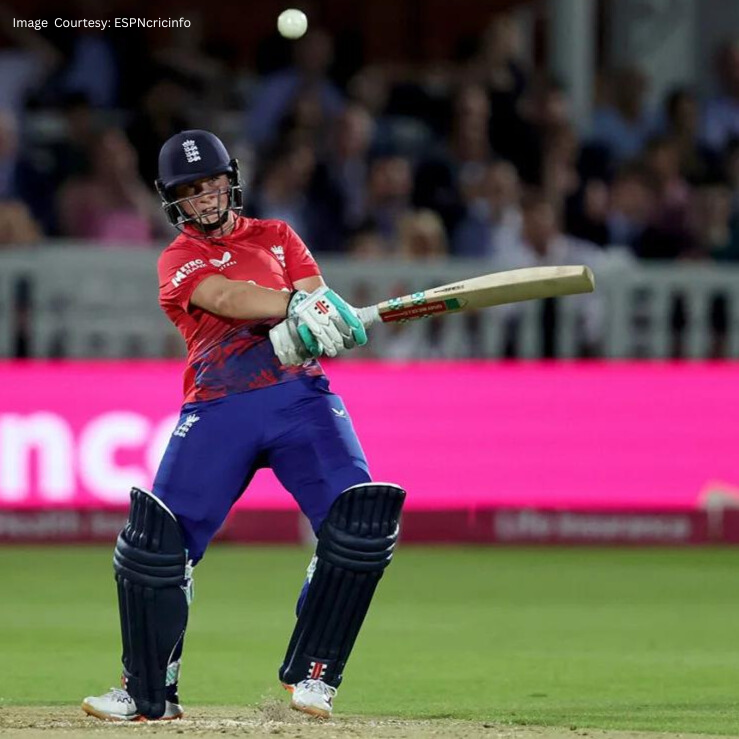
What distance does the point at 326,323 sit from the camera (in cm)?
554

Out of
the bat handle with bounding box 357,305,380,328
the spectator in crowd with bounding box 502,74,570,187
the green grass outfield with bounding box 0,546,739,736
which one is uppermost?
the spectator in crowd with bounding box 502,74,570,187

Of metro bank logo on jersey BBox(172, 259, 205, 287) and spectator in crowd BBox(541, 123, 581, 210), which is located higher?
spectator in crowd BBox(541, 123, 581, 210)

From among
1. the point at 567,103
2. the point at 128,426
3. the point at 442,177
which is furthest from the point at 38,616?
the point at 567,103

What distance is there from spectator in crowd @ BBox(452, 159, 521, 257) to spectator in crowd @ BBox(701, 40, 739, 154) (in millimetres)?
2281

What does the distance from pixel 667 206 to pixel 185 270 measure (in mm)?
7671

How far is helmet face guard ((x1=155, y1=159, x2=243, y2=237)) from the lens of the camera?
5836 millimetres

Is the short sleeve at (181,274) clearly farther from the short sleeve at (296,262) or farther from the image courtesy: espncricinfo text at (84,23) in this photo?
the image courtesy: espncricinfo text at (84,23)

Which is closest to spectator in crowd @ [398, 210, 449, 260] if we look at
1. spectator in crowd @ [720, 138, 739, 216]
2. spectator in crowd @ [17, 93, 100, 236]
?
spectator in crowd @ [17, 93, 100, 236]

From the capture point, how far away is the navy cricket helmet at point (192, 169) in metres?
5.79

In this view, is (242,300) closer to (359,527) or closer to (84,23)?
(359,527)

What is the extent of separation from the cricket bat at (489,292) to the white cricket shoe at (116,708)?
129 centimetres

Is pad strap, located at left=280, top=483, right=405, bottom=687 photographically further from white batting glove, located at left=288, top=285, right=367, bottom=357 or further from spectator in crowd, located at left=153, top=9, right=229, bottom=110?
spectator in crowd, located at left=153, top=9, right=229, bottom=110

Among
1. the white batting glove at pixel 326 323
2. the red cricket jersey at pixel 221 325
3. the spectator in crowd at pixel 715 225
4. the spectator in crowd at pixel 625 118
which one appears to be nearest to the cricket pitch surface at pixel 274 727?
the red cricket jersey at pixel 221 325

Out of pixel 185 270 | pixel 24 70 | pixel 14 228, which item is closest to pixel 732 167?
pixel 24 70
